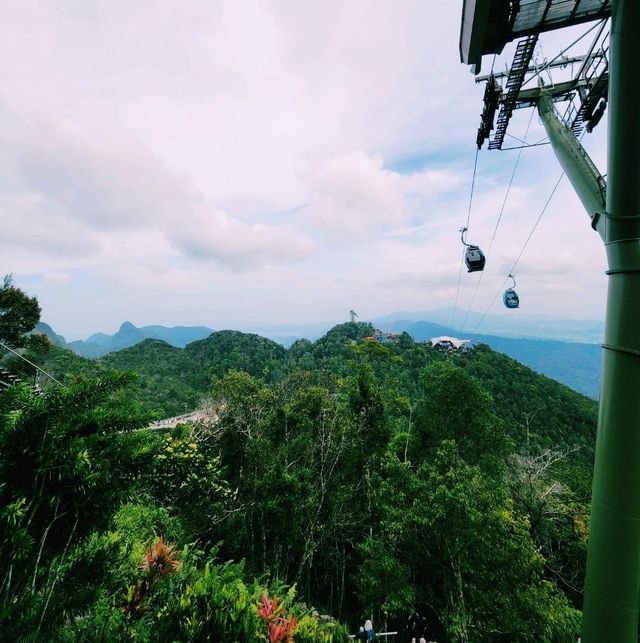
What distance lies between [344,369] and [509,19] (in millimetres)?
34178

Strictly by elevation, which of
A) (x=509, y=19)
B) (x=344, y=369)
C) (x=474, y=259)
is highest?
(x=509, y=19)

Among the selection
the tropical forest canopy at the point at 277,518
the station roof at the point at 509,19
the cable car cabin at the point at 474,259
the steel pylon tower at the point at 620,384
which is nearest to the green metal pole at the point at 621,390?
the steel pylon tower at the point at 620,384

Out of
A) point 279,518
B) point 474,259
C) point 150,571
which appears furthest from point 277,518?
point 474,259

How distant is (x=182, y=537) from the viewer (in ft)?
29.7

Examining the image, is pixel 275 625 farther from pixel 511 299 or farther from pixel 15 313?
pixel 15 313

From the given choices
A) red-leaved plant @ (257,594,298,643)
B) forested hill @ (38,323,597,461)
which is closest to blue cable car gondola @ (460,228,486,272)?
red-leaved plant @ (257,594,298,643)

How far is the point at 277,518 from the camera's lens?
1008 cm

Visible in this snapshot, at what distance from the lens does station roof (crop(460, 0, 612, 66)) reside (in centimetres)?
317

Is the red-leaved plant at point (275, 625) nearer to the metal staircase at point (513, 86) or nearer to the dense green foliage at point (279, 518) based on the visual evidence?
the dense green foliage at point (279, 518)

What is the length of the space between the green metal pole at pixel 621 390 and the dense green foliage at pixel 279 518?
9.14 ft

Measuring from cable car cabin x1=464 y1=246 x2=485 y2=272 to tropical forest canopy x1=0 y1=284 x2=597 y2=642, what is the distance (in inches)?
216

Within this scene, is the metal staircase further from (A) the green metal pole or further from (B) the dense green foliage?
(B) the dense green foliage

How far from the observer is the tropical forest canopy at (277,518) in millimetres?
2170

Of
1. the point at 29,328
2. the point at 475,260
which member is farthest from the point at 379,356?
the point at 29,328
